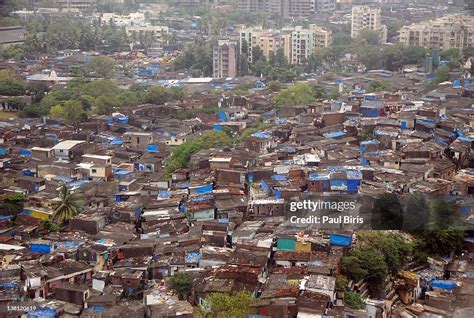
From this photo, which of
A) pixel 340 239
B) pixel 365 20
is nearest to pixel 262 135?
pixel 340 239

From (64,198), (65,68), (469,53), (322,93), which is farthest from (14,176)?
(469,53)

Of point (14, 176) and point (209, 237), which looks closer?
point (209, 237)

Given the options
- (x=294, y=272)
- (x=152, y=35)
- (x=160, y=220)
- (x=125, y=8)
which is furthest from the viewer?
(x=125, y=8)

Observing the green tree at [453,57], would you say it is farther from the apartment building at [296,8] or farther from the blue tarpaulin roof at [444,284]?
the apartment building at [296,8]

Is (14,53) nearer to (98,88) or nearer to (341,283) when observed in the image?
(98,88)

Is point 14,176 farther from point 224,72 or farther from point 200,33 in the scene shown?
point 200,33

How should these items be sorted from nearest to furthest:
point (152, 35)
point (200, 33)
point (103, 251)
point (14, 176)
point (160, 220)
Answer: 1. point (103, 251)
2. point (160, 220)
3. point (14, 176)
4. point (152, 35)
5. point (200, 33)
